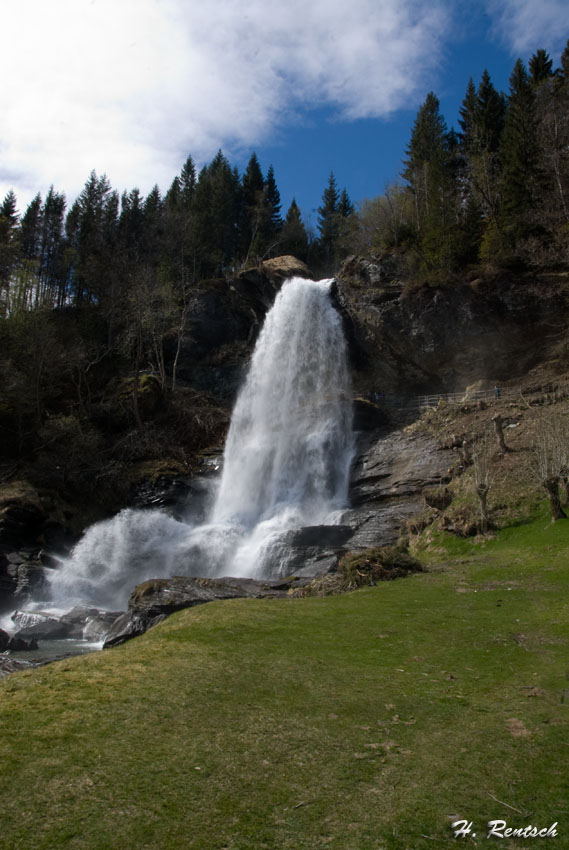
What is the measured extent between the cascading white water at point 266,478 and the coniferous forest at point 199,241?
20.1 ft

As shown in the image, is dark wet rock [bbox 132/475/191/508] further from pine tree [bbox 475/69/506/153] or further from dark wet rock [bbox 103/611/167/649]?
pine tree [bbox 475/69/506/153]

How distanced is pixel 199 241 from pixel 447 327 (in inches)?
1201

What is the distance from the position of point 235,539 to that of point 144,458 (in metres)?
12.2

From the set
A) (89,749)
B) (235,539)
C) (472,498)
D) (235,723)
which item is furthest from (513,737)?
(235,539)

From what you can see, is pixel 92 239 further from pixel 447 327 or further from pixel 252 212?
pixel 447 327

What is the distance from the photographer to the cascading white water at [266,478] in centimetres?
2627

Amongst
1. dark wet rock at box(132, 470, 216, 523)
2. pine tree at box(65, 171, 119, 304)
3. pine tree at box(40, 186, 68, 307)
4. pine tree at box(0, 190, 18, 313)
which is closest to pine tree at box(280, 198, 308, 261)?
pine tree at box(65, 171, 119, 304)

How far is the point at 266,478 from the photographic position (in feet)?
105

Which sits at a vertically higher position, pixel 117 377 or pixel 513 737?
pixel 117 377

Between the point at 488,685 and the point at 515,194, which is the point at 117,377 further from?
the point at 488,685

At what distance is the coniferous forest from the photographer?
3662cm

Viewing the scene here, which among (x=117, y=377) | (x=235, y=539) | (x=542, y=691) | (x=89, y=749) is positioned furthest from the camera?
(x=117, y=377)


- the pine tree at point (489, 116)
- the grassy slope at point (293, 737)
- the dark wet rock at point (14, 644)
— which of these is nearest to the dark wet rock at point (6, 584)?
the dark wet rock at point (14, 644)

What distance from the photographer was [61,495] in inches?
1273
